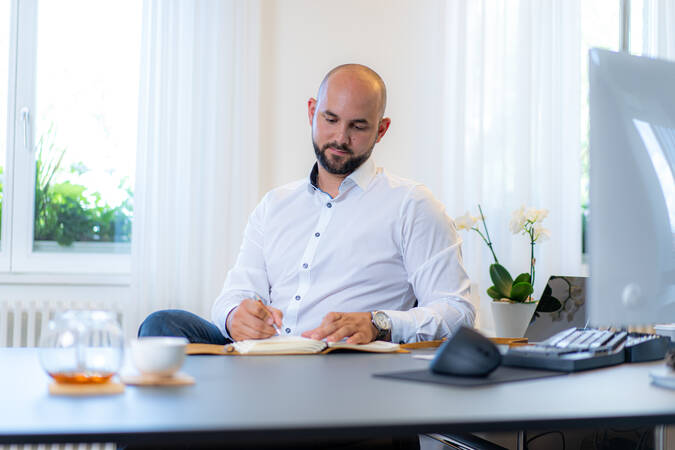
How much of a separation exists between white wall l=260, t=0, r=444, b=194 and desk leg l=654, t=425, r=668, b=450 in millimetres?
2191

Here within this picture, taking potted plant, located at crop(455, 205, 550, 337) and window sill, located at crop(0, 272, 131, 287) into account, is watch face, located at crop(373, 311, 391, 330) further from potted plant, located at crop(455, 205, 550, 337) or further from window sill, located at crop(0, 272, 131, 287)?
window sill, located at crop(0, 272, 131, 287)

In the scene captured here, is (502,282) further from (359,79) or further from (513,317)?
(359,79)

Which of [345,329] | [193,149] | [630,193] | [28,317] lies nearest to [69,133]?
[193,149]

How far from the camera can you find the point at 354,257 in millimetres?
1951

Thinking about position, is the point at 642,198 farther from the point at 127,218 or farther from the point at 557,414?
the point at 127,218

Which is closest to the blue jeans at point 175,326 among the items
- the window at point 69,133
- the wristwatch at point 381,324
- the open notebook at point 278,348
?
the open notebook at point 278,348

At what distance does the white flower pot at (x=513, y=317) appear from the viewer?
2.11 metres

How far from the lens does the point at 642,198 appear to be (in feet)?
3.22

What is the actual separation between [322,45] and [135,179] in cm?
102

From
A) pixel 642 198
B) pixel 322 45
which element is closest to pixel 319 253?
pixel 642 198

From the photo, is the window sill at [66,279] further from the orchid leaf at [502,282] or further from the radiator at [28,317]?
the orchid leaf at [502,282]

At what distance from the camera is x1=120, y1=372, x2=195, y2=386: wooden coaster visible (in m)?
0.91

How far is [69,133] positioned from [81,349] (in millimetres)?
2552

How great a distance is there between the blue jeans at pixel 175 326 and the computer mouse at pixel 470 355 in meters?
0.73
